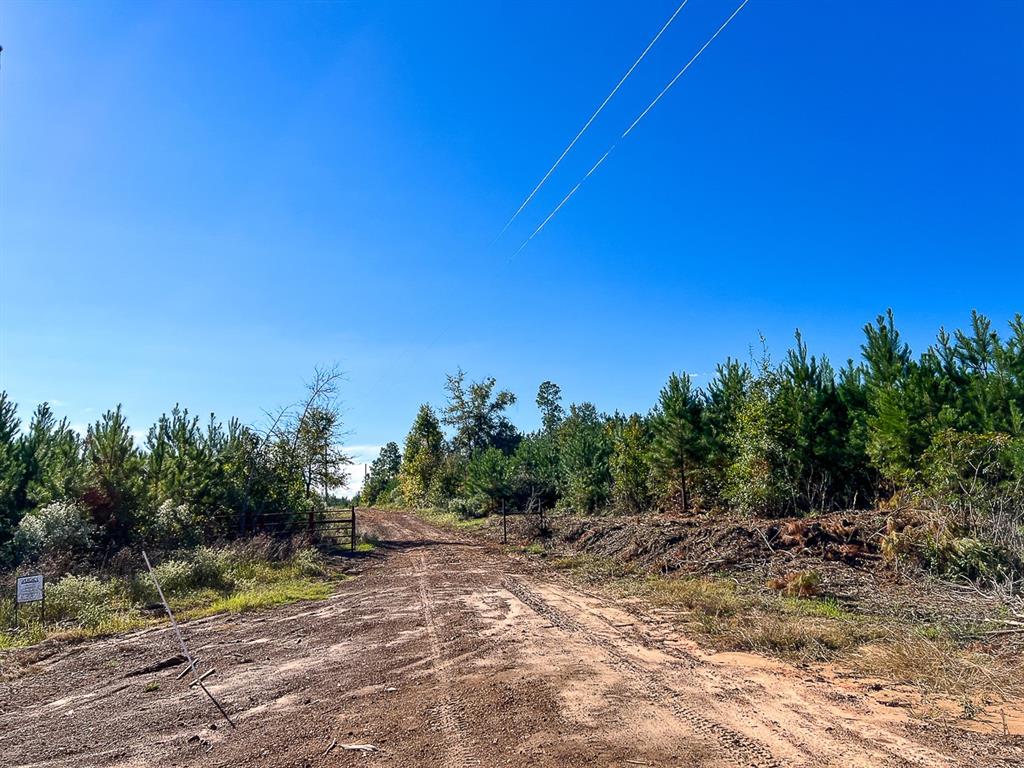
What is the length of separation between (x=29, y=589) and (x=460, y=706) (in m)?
8.12

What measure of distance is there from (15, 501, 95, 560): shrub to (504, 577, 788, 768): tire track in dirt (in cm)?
1220

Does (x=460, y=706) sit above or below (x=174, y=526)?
below

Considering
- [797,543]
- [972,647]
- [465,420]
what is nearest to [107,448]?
[797,543]

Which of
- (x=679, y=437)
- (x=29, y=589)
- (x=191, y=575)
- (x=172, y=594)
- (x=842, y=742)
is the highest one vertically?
(x=679, y=437)

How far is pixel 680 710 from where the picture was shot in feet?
16.5

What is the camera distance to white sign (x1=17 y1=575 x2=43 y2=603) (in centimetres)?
921

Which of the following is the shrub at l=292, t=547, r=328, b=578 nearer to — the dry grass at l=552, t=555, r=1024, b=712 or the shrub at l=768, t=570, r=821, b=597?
the dry grass at l=552, t=555, r=1024, b=712

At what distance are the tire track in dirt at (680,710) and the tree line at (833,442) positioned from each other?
6.29 meters

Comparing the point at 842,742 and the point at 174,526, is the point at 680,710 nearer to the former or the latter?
the point at 842,742

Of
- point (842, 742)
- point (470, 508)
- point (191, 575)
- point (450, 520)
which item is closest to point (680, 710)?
point (842, 742)

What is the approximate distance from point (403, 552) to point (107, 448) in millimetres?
10309

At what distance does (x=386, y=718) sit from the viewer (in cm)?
503

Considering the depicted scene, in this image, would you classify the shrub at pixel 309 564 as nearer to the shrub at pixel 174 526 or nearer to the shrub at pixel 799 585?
the shrub at pixel 174 526

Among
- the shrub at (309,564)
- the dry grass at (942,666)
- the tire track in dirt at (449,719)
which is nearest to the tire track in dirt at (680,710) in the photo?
the tire track in dirt at (449,719)
